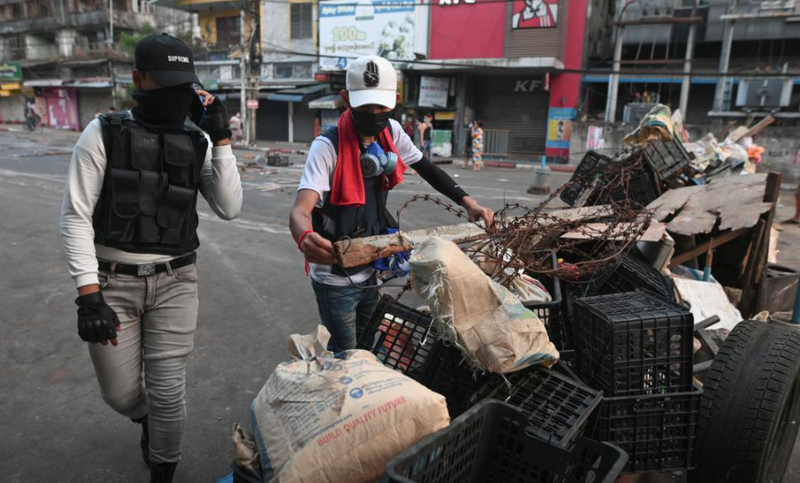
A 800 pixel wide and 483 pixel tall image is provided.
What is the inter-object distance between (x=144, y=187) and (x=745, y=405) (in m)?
2.71

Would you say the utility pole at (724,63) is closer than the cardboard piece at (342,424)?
No

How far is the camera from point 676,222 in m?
4.15

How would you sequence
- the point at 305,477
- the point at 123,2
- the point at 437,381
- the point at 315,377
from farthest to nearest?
the point at 123,2, the point at 437,381, the point at 315,377, the point at 305,477

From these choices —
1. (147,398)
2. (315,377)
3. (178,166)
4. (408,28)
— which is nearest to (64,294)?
(147,398)

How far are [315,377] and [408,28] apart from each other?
24.3 meters

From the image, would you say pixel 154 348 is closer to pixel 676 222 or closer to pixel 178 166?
pixel 178 166

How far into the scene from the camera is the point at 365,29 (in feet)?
81.2

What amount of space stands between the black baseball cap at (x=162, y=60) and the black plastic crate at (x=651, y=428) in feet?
6.92

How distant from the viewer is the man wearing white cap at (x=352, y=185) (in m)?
2.48

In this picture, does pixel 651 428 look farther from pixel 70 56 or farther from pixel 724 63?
pixel 70 56

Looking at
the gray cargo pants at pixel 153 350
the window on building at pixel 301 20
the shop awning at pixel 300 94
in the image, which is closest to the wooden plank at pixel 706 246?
the gray cargo pants at pixel 153 350

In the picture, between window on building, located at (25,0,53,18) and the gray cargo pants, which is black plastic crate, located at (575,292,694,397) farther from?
window on building, located at (25,0,53,18)

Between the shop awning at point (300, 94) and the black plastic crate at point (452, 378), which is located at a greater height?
the shop awning at point (300, 94)

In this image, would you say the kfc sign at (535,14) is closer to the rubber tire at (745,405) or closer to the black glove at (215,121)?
the rubber tire at (745,405)
